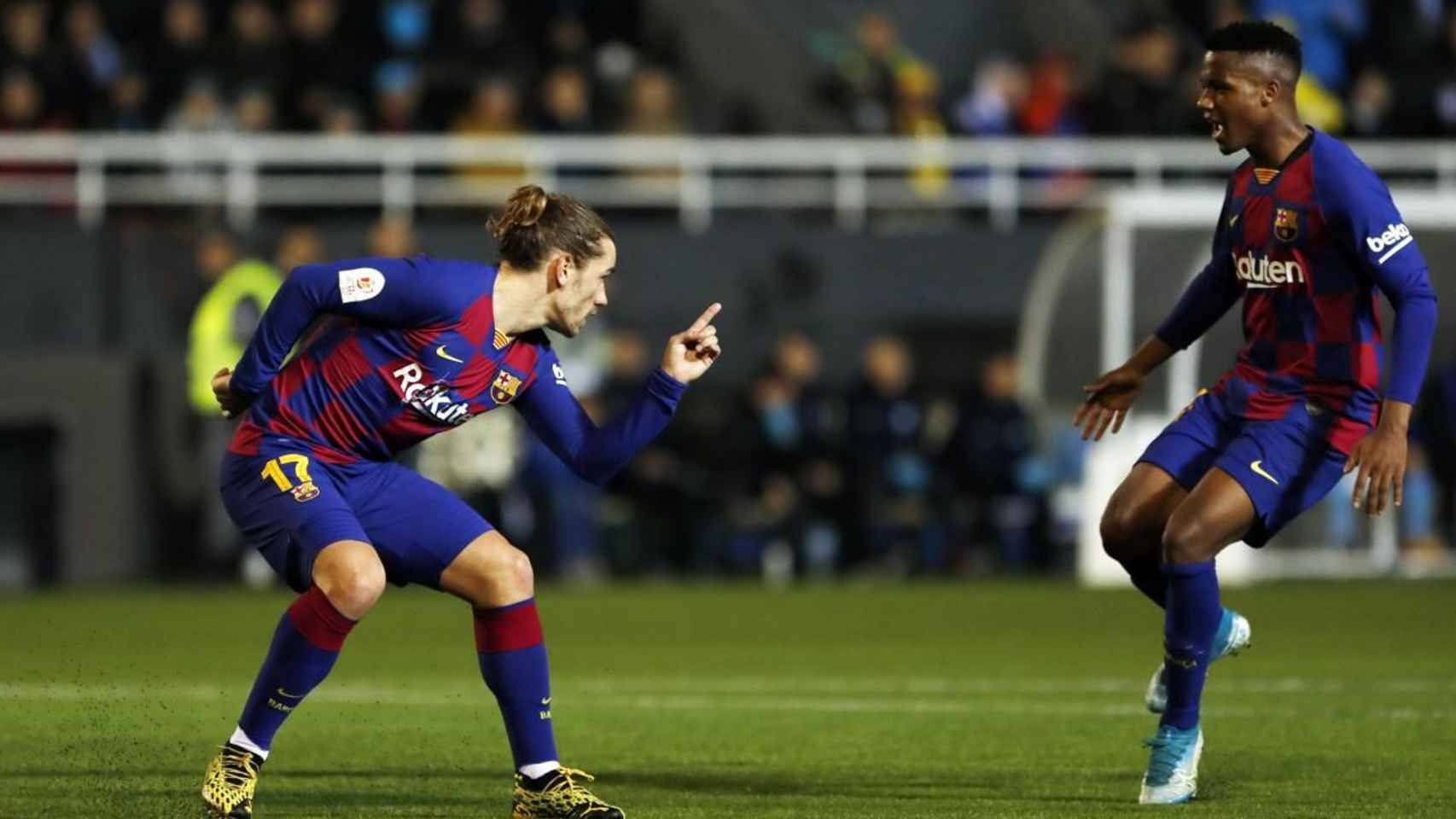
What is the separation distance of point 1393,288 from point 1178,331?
864 mm

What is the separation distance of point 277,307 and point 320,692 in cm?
416

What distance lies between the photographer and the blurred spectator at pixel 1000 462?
60.0ft

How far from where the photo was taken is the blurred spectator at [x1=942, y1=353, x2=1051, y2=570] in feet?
60.0

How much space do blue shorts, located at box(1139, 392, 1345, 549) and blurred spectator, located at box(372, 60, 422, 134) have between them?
12.2 m

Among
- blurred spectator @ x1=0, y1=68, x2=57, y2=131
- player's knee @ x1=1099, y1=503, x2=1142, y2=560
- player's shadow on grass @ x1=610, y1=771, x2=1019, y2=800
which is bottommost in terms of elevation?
player's shadow on grass @ x1=610, y1=771, x2=1019, y2=800

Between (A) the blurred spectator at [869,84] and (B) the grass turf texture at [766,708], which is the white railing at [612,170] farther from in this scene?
(B) the grass turf texture at [766,708]

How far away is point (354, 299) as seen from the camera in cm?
654

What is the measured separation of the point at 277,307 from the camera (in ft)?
21.6

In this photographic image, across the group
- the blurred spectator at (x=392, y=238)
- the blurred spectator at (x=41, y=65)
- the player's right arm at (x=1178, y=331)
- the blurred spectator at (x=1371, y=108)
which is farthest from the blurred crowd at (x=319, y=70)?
the player's right arm at (x=1178, y=331)

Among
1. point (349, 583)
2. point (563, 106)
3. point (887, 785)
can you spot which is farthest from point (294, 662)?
point (563, 106)

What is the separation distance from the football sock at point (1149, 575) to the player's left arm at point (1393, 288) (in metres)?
0.74

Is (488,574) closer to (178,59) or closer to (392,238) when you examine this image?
(392,238)

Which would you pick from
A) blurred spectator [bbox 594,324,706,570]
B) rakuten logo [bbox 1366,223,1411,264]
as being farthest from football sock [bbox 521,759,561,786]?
blurred spectator [bbox 594,324,706,570]

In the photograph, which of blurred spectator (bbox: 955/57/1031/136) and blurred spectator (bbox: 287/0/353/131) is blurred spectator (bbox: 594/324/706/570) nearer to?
blurred spectator (bbox: 287/0/353/131)
